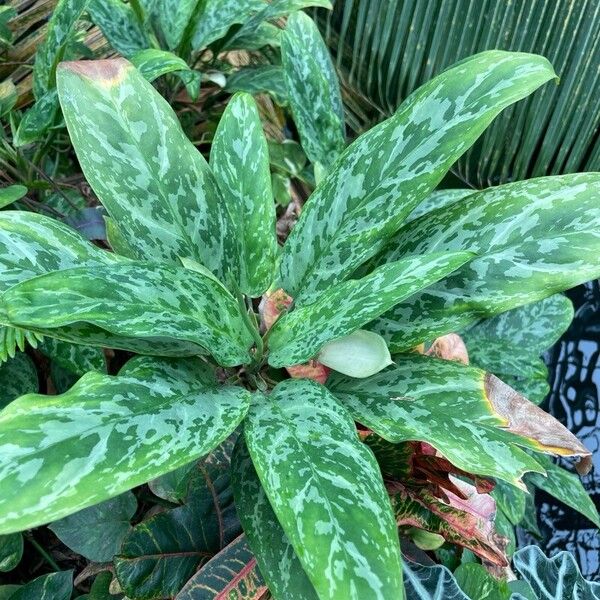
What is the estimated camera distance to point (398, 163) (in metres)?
0.63

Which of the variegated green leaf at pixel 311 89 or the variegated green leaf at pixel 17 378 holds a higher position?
the variegated green leaf at pixel 311 89

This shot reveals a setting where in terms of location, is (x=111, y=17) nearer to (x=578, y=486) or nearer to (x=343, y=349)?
(x=343, y=349)

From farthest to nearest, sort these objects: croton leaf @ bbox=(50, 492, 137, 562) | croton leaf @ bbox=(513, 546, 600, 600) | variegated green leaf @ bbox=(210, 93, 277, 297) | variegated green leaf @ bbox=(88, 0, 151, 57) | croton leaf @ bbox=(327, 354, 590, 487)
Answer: variegated green leaf @ bbox=(88, 0, 151, 57) < croton leaf @ bbox=(513, 546, 600, 600) < croton leaf @ bbox=(50, 492, 137, 562) < variegated green leaf @ bbox=(210, 93, 277, 297) < croton leaf @ bbox=(327, 354, 590, 487)

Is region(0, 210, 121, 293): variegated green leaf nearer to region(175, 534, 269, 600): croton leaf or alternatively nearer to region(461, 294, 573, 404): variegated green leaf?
region(175, 534, 269, 600): croton leaf

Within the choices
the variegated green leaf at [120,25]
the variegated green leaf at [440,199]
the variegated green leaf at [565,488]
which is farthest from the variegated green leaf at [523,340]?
the variegated green leaf at [120,25]

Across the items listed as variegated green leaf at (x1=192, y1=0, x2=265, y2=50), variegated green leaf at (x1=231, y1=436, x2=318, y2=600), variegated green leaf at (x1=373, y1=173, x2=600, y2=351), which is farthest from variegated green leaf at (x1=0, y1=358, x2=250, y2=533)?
variegated green leaf at (x1=192, y1=0, x2=265, y2=50)

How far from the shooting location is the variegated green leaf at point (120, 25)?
3.28ft

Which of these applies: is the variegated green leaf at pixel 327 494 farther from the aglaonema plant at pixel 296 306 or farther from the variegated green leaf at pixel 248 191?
the variegated green leaf at pixel 248 191

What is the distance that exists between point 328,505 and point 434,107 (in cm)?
39

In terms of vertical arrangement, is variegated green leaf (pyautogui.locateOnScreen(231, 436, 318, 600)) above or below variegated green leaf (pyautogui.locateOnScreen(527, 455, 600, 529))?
above

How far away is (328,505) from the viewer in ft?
1.57

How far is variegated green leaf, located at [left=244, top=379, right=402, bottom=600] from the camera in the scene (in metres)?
0.44

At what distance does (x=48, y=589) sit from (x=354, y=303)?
0.57m

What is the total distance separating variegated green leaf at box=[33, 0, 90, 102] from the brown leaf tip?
27 cm
